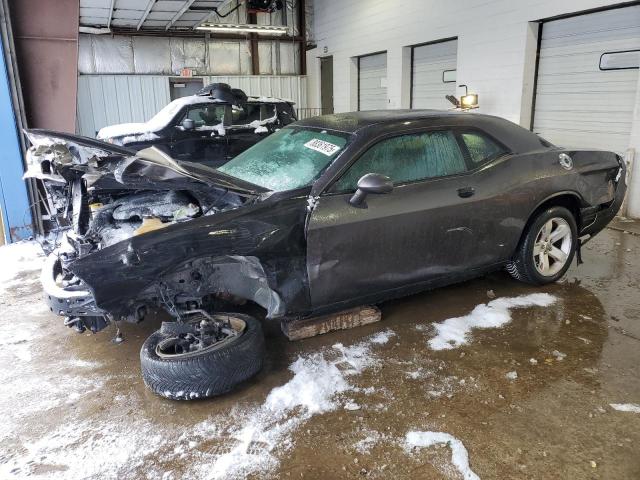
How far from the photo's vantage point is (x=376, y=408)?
2791 millimetres

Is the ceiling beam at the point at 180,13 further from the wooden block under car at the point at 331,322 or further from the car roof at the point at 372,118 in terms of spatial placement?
the wooden block under car at the point at 331,322

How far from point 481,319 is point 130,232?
2665 mm

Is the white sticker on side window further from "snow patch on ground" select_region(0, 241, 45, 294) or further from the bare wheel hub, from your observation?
"snow patch on ground" select_region(0, 241, 45, 294)

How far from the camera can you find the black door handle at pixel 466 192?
364cm

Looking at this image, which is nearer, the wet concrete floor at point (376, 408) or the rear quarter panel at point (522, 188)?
the wet concrete floor at point (376, 408)

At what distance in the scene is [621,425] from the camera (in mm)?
2605

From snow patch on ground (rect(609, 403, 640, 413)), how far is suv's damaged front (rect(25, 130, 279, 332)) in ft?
6.77

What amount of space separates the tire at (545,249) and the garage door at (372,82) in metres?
8.76

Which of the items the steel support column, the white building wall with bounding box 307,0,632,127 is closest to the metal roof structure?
the white building wall with bounding box 307,0,632,127

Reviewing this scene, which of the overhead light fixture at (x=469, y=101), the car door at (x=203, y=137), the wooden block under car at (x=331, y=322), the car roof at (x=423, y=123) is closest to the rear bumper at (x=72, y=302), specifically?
the wooden block under car at (x=331, y=322)

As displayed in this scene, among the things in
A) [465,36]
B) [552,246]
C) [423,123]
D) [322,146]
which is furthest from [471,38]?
[322,146]

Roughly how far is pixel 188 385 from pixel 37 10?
586 cm

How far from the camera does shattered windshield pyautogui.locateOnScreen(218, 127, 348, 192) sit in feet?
11.2

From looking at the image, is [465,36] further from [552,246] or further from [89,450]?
[89,450]
